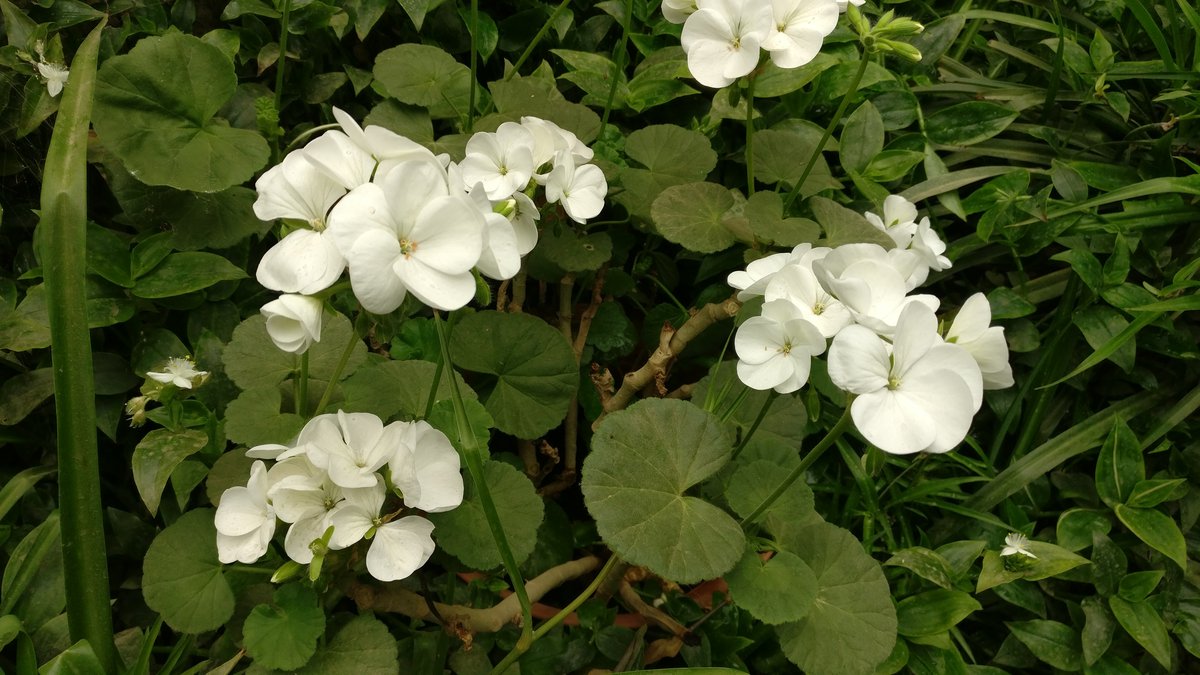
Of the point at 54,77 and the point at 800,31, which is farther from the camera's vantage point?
the point at 54,77

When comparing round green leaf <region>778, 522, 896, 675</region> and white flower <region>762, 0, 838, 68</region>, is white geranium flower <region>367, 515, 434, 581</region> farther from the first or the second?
white flower <region>762, 0, 838, 68</region>

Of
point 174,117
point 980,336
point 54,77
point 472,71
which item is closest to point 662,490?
point 980,336

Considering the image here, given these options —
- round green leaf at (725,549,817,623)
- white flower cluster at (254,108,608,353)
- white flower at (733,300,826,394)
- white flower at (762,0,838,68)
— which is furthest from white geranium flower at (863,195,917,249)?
white flower cluster at (254,108,608,353)

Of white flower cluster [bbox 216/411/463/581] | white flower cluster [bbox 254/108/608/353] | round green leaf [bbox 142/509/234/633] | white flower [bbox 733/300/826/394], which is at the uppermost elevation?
white flower cluster [bbox 254/108/608/353]

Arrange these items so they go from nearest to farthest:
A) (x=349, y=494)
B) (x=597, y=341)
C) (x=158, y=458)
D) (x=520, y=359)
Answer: (x=349, y=494) < (x=158, y=458) < (x=520, y=359) < (x=597, y=341)

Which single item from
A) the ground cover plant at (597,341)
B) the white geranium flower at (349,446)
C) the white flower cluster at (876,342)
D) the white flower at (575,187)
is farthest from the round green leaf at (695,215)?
the white geranium flower at (349,446)

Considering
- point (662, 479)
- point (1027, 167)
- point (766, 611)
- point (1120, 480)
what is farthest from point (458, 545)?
point (1027, 167)

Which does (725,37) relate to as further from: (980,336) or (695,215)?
(980,336)

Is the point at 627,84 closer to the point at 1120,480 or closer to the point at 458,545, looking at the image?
the point at 458,545
